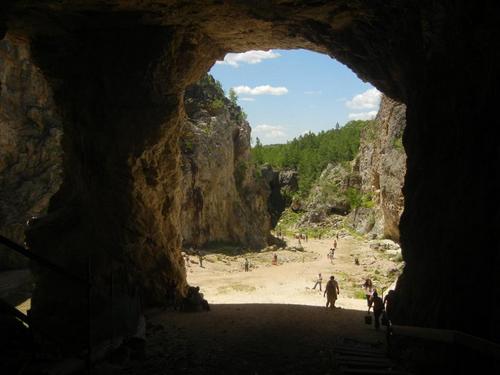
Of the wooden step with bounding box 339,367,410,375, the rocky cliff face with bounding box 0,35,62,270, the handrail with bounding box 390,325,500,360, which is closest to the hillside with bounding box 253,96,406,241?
the rocky cliff face with bounding box 0,35,62,270

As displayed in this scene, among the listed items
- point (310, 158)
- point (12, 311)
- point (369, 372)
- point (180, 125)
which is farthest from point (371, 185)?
point (12, 311)

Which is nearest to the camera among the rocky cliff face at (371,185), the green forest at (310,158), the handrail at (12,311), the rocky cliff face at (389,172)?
the handrail at (12,311)

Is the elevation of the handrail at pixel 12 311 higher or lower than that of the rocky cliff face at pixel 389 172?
lower

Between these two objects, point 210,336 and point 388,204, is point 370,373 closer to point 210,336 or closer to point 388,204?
point 210,336

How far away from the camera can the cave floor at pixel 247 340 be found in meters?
8.77

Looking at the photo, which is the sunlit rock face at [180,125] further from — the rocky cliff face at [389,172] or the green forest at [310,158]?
the green forest at [310,158]

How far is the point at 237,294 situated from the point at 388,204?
2348 centimetres

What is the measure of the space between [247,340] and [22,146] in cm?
3234

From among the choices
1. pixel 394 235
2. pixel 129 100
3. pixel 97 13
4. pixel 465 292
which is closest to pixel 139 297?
pixel 129 100

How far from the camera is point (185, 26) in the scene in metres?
13.7

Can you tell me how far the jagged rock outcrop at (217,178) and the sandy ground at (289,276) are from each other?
4125 mm

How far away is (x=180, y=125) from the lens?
672 inches

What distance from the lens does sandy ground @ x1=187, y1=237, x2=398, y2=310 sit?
78.0 ft

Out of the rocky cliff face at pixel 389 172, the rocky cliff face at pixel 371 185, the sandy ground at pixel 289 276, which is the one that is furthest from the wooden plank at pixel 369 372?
the rocky cliff face at pixel 371 185
